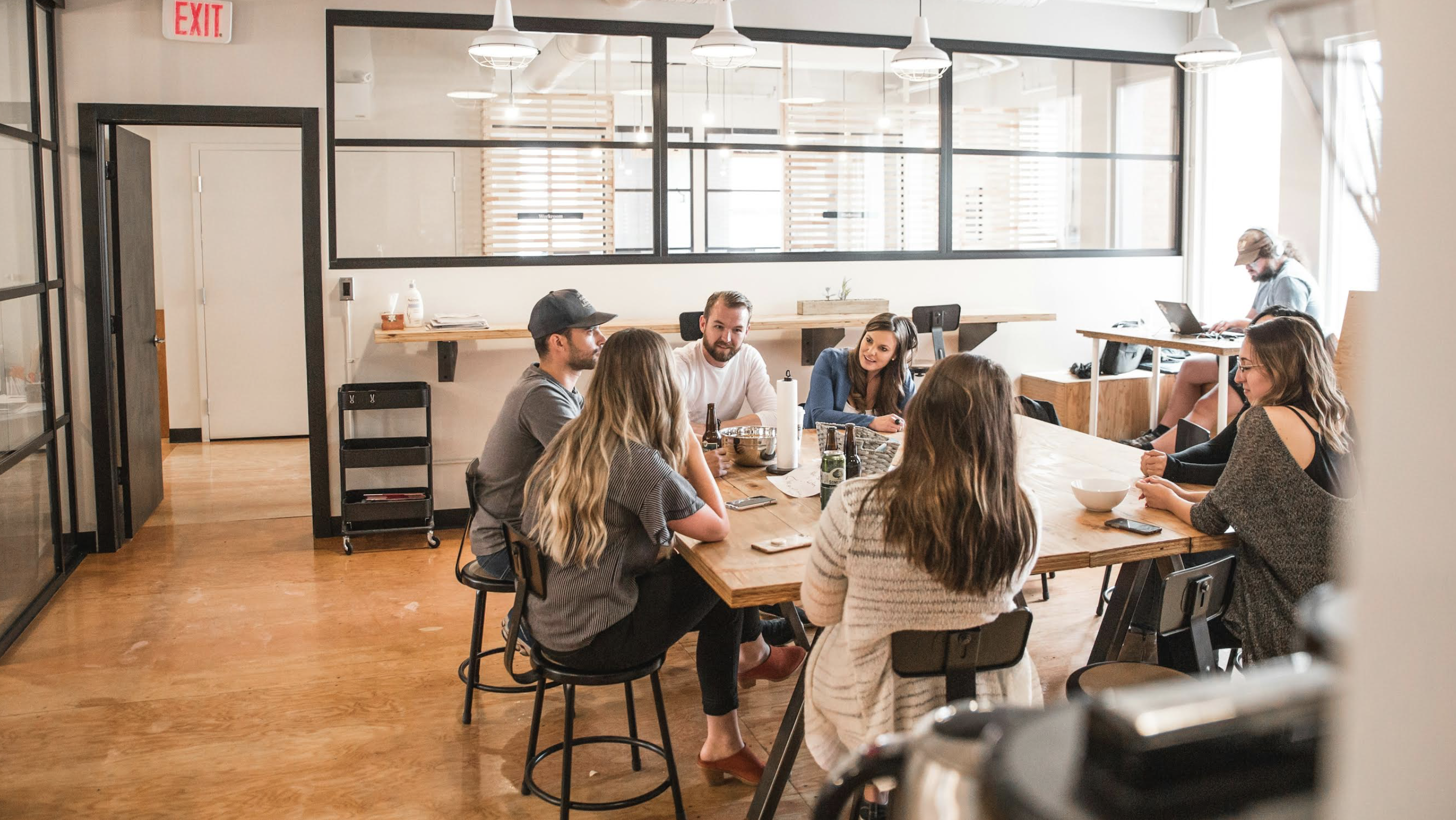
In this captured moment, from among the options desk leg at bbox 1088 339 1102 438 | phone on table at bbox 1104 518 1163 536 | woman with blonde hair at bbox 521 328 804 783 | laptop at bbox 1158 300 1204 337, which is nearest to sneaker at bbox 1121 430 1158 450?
desk leg at bbox 1088 339 1102 438

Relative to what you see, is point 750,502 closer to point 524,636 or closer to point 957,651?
point 524,636

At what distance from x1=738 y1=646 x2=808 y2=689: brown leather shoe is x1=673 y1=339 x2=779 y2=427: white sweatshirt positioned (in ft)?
2.98

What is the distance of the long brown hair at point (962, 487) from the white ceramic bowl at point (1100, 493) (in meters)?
0.65

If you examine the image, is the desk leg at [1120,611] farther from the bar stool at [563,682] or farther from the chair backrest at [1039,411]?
the chair backrest at [1039,411]

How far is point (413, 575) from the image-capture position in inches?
180

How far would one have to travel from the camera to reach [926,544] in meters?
1.86

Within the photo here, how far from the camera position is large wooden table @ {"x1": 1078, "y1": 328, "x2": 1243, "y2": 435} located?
5.36 metres

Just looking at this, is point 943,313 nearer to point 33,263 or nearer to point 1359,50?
point 33,263

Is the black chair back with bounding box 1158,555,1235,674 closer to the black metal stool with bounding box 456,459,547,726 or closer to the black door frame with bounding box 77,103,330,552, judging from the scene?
the black metal stool with bounding box 456,459,547,726

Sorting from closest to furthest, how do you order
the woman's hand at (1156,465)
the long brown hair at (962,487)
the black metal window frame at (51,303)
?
1. the long brown hair at (962,487)
2. the woman's hand at (1156,465)
3. the black metal window frame at (51,303)

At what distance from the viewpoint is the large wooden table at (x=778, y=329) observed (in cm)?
503

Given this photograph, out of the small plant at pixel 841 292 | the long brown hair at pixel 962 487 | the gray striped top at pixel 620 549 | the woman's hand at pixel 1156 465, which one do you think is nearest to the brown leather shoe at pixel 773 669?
the gray striped top at pixel 620 549

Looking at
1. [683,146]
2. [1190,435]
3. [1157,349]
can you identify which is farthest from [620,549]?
[1157,349]

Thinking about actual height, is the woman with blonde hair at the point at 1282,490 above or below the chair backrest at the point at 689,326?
below
